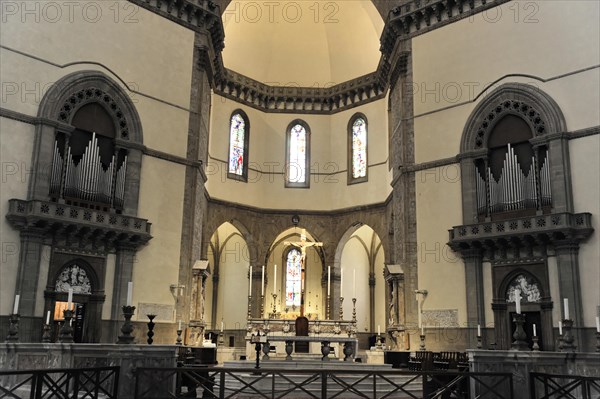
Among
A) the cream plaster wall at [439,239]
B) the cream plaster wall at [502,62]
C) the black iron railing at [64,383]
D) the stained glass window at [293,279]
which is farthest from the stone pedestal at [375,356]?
the black iron railing at [64,383]

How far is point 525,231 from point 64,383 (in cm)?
1517

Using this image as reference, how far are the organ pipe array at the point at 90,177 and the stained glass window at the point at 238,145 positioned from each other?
11.6 meters

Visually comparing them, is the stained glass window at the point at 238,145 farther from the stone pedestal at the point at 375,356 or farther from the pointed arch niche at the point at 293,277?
the stone pedestal at the point at 375,356

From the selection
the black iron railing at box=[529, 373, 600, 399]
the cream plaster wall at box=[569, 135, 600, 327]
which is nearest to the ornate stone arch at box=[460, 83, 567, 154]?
the cream plaster wall at box=[569, 135, 600, 327]

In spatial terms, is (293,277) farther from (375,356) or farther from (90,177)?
(90,177)

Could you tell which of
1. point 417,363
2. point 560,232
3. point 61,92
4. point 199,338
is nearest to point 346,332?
point 417,363

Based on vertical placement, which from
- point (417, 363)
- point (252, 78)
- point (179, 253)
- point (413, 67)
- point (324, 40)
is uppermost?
point (324, 40)

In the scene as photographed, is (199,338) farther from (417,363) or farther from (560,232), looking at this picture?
(560,232)

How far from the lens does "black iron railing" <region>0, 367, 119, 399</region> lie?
9.80 m

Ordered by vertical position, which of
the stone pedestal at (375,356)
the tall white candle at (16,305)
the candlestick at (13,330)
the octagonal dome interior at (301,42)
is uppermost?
the octagonal dome interior at (301,42)

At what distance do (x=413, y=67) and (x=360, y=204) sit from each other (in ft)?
32.3

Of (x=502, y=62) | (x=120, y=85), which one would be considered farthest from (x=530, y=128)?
(x=120, y=85)

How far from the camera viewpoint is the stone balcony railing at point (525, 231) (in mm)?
19250

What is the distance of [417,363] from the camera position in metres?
21.0
